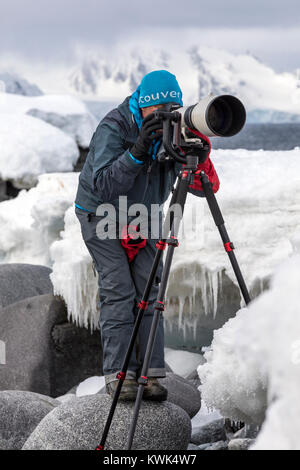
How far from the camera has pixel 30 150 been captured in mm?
13820

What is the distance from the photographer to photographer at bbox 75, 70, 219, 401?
3.37 meters

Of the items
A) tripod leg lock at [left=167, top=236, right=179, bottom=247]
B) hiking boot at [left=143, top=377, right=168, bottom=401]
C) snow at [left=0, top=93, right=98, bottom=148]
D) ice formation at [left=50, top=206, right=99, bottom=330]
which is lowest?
hiking boot at [left=143, top=377, right=168, bottom=401]

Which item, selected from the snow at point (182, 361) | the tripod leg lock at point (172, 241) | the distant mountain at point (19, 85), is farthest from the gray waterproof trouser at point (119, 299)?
the distant mountain at point (19, 85)

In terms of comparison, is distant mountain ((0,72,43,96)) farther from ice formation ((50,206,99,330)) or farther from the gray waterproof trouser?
the gray waterproof trouser

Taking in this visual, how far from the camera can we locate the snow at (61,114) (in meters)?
18.0

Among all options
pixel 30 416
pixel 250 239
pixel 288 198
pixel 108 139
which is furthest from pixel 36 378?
pixel 108 139

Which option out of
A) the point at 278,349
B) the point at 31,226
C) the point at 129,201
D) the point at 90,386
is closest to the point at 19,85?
the point at 31,226

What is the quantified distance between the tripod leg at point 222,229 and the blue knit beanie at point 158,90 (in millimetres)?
429

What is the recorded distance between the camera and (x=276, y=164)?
584 centimetres

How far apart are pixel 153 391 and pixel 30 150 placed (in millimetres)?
10760

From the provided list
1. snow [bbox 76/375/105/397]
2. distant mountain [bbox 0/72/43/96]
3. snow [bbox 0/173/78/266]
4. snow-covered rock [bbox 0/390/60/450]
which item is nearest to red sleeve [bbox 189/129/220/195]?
snow-covered rock [bbox 0/390/60/450]

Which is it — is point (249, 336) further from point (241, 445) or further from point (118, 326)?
point (241, 445)

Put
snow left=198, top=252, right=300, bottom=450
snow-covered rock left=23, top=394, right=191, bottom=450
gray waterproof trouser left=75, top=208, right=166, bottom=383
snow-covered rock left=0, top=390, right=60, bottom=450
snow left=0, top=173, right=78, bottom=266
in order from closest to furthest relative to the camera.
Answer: snow left=198, top=252, right=300, bottom=450 → snow-covered rock left=23, top=394, right=191, bottom=450 → gray waterproof trouser left=75, top=208, right=166, bottom=383 → snow-covered rock left=0, top=390, right=60, bottom=450 → snow left=0, top=173, right=78, bottom=266

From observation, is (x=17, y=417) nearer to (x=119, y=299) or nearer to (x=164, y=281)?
(x=119, y=299)
